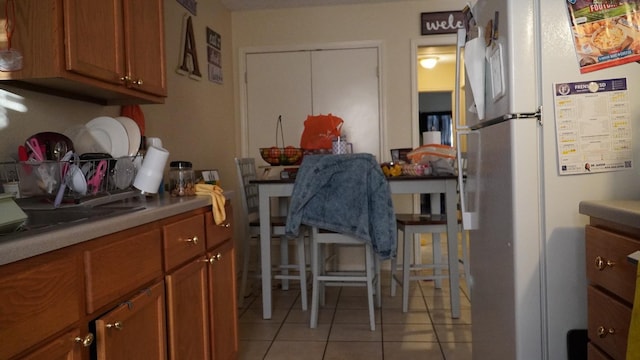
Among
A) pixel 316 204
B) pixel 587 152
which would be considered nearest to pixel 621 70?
pixel 587 152

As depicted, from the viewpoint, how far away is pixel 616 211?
1077 mm

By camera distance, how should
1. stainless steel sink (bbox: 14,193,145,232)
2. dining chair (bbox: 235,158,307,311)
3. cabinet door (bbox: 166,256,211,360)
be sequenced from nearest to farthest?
stainless steel sink (bbox: 14,193,145,232), cabinet door (bbox: 166,256,211,360), dining chair (bbox: 235,158,307,311)

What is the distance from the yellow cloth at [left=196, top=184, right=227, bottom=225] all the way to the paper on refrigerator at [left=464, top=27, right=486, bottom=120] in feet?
3.60

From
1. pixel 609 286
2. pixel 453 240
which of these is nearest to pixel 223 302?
pixel 609 286

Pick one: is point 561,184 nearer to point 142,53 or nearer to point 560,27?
point 560,27

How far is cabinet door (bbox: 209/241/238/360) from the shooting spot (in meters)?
1.87

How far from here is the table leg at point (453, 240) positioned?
2945mm

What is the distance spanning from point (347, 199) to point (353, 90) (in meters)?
1.81

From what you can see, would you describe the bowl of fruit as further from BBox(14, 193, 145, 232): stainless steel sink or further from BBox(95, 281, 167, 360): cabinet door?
BBox(95, 281, 167, 360): cabinet door

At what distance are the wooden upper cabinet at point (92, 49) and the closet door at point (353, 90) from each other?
7.37 feet

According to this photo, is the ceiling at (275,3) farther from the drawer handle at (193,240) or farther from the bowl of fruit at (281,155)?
the drawer handle at (193,240)

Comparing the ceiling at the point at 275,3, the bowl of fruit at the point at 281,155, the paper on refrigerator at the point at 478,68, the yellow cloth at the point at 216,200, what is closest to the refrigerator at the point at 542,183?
the paper on refrigerator at the point at 478,68

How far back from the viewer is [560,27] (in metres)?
1.45

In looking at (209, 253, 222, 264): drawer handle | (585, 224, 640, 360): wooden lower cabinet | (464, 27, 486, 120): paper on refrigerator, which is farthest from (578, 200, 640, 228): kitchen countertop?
(209, 253, 222, 264): drawer handle
